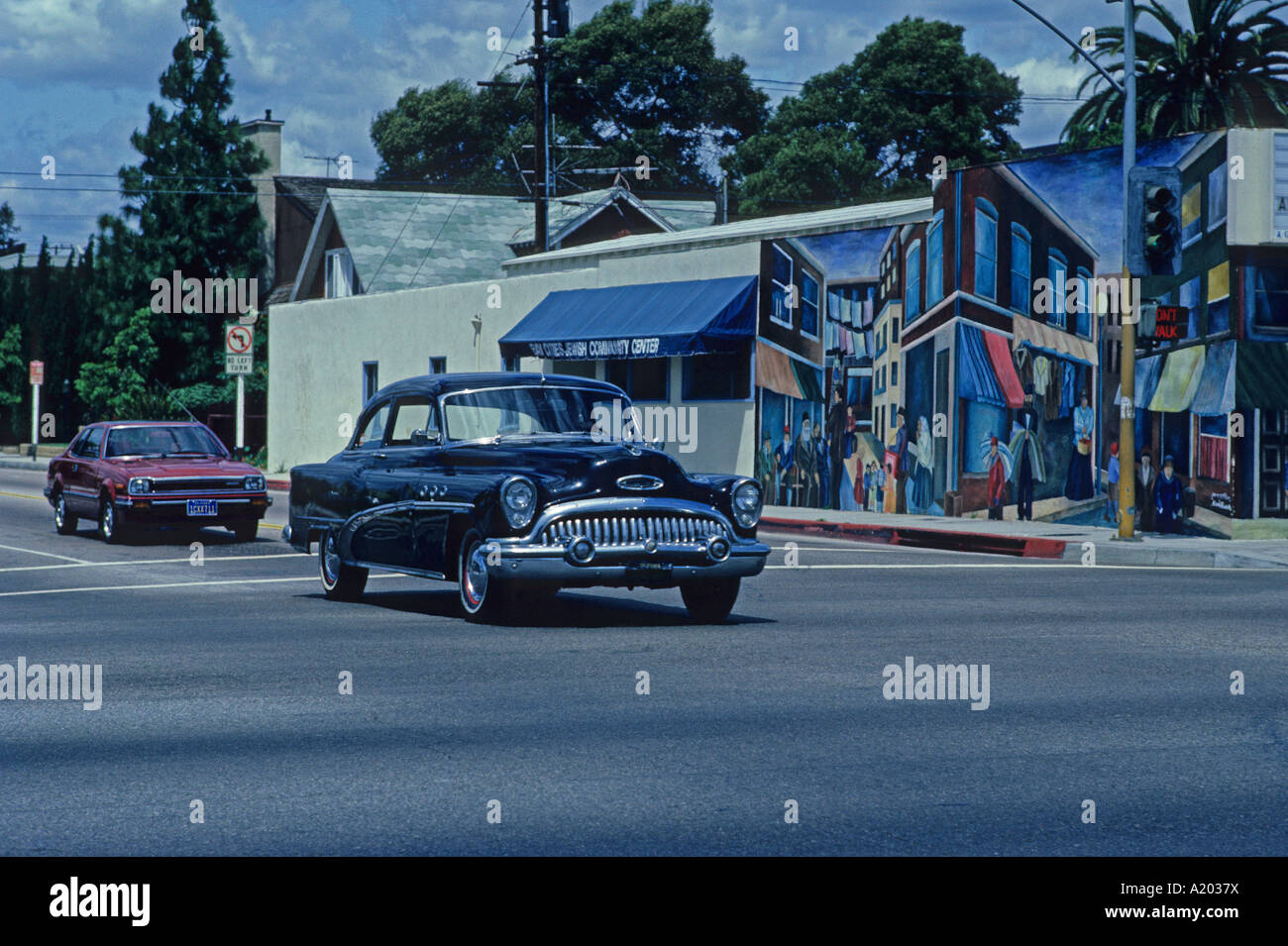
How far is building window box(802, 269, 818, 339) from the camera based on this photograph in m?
30.7

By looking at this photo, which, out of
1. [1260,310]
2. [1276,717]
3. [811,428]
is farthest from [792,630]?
[811,428]

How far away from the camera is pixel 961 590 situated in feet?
52.1

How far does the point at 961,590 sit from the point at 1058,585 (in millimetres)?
1250

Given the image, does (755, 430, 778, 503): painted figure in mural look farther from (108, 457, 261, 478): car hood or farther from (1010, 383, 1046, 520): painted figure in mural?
(108, 457, 261, 478): car hood

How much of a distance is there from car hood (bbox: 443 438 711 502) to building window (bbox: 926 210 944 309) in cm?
1601

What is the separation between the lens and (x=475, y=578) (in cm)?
1252

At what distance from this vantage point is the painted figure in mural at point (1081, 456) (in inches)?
1027

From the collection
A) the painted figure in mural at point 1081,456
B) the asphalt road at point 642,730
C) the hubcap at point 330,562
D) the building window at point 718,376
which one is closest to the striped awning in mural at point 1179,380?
the painted figure in mural at point 1081,456

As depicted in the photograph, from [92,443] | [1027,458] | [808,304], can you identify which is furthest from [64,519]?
[1027,458]

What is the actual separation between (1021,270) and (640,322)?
8.17 m

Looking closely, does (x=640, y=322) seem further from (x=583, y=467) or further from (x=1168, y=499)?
(x=583, y=467)
